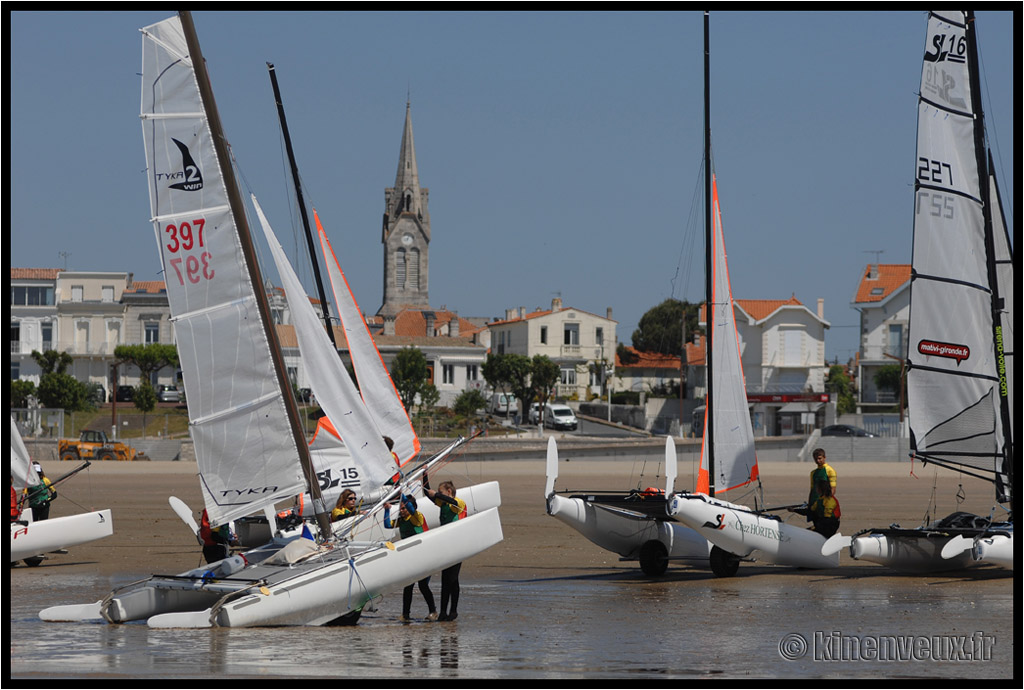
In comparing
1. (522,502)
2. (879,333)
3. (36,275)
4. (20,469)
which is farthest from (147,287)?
(20,469)

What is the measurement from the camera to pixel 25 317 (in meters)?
75.4

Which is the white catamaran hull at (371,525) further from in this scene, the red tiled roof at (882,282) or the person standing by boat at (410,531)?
the red tiled roof at (882,282)

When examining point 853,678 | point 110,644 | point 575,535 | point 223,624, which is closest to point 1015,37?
point 853,678

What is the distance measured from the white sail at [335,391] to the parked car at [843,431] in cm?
3585

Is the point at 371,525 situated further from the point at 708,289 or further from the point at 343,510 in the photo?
the point at 708,289

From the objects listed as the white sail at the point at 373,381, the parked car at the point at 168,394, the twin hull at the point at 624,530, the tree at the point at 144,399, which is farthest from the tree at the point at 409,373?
the twin hull at the point at 624,530

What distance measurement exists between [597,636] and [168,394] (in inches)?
2384

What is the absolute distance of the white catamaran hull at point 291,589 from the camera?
10.5 m

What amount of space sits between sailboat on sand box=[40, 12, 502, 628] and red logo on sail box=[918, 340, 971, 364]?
6.38m

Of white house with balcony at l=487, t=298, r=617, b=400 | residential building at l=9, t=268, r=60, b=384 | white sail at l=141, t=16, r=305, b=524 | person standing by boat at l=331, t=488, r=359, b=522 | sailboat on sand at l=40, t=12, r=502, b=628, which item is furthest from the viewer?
white house with balcony at l=487, t=298, r=617, b=400

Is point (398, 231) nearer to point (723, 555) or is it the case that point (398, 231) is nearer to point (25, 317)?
point (25, 317)

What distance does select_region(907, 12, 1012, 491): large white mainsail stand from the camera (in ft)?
47.3

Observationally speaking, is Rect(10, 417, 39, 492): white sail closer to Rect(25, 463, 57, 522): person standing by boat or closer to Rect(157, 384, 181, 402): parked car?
Rect(25, 463, 57, 522): person standing by boat

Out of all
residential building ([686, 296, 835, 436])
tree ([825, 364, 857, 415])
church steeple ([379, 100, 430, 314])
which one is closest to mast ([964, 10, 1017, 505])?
tree ([825, 364, 857, 415])
